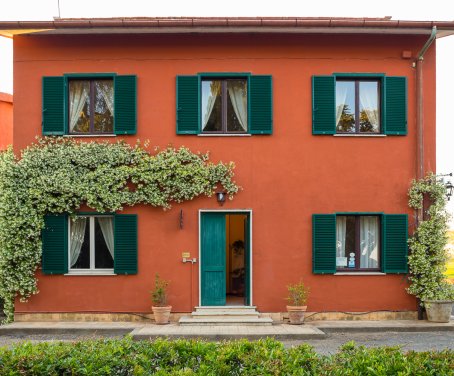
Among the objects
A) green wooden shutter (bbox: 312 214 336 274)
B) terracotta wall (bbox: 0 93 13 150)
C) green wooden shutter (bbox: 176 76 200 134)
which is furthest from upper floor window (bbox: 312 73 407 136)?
terracotta wall (bbox: 0 93 13 150)

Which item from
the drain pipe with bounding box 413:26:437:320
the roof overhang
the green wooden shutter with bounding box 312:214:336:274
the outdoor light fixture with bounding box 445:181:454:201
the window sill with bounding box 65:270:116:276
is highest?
the roof overhang

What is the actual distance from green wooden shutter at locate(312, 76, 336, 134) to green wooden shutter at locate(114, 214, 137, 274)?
15.3 ft

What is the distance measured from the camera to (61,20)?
43.9 feet

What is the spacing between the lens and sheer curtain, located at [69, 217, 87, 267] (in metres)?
14.0

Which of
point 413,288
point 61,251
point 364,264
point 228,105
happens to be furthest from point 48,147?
point 413,288

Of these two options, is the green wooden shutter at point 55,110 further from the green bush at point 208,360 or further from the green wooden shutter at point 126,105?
the green bush at point 208,360

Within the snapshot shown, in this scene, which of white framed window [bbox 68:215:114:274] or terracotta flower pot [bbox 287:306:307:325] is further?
white framed window [bbox 68:215:114:274]

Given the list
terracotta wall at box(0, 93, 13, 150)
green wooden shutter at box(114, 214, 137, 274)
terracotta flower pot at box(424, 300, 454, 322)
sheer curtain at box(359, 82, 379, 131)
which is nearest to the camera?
terracotta flower pot at box(424, 300, 454, 322)

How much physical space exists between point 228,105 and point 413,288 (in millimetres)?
5894

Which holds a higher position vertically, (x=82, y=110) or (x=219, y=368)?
(x=82, y=110)

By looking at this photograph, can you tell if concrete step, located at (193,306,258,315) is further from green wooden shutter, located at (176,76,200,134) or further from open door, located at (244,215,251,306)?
green wooden shutter, located at (176,76,200,134)

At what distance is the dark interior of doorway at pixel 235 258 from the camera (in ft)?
53.4

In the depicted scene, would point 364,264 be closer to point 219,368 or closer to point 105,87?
point 105,87

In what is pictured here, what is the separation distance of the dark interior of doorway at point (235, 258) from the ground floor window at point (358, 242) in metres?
2.86
